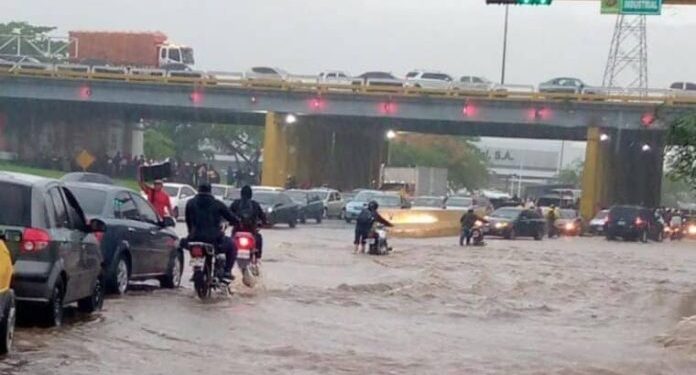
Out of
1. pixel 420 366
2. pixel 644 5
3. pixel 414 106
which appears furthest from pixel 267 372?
pixel 414 106

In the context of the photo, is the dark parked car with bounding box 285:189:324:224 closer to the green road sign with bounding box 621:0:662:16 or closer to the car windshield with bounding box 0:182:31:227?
the green road sign with bounding box 621:0:662:16

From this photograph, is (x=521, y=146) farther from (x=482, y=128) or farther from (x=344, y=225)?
(x=344, y=225)

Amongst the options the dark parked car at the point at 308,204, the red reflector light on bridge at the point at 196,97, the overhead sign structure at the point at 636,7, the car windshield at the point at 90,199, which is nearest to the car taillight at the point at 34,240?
the car windshield at the point at 90,199

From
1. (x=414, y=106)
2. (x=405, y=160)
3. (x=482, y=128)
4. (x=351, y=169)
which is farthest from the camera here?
(x=405, y=160)

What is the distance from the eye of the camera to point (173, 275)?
20031 mm

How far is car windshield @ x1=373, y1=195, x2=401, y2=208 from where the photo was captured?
56.9 m

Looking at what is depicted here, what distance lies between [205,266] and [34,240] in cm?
512

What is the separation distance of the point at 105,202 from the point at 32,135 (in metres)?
58.2

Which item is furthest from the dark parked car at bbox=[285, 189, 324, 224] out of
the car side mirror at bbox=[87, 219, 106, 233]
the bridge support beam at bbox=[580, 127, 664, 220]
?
the car side mirror at bbox=[87, 219, 106, 233]

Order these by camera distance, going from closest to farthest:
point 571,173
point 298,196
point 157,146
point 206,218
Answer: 1. point 206,218
2. point 298,196
3. point 157,146
4. point 571,173

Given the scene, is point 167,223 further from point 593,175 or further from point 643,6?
point 593,175

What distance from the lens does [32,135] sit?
74500 mm

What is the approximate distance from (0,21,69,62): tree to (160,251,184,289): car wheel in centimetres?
6270

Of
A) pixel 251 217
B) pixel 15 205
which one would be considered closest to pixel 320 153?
pixel 251 217
